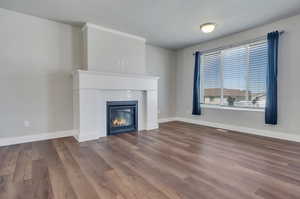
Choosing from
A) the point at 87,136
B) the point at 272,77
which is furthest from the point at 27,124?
the point at 272,77

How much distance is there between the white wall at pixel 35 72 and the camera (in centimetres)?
313

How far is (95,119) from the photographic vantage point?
365 cm

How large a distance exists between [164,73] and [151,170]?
4.26m

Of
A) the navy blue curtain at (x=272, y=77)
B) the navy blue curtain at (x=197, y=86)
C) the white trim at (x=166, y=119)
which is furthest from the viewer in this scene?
the white trim at (x=166, y=119)

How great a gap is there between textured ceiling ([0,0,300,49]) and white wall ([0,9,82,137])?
12.2 inches

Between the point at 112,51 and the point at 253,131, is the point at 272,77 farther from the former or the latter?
the point at 112,51

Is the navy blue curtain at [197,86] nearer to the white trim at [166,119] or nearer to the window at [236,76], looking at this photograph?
the window at [236,76]

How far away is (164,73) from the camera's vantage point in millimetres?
5879

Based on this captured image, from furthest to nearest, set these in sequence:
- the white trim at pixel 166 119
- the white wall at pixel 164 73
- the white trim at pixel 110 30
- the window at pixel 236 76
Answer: the white trim at pixel 166 119
the white wall at pixel 164 73
the window at pixel 236 76
the white trim at pixel 110 30

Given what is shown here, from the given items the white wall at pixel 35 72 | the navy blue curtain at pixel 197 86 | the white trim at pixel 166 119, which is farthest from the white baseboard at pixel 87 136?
the navy blue curtain at pixel 197 86

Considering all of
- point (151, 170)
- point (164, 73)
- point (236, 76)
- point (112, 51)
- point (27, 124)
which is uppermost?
point (112, 51)

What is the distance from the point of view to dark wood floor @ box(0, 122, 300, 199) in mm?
1644

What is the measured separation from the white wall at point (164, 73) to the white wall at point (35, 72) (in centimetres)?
243

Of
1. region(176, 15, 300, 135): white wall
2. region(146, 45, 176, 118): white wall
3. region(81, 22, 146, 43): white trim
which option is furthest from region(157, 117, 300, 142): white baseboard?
region(81, 22, 146, 43): white trim
